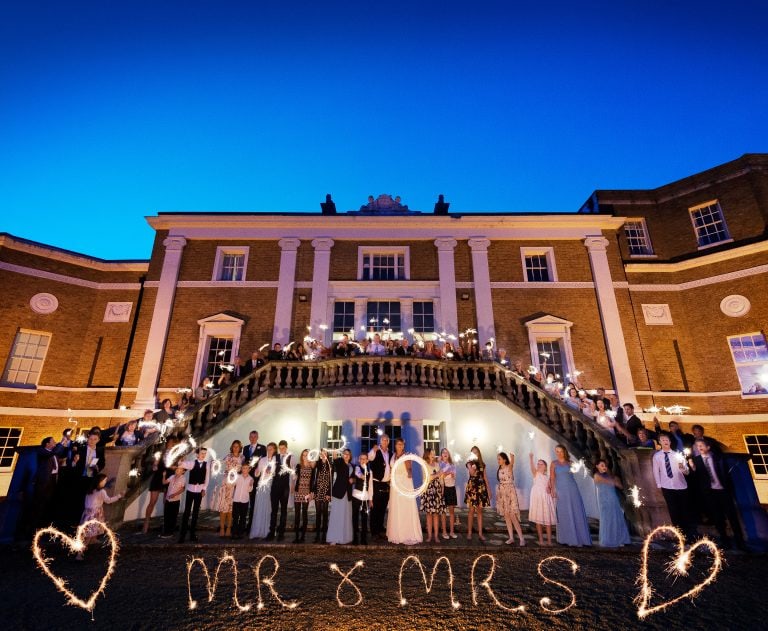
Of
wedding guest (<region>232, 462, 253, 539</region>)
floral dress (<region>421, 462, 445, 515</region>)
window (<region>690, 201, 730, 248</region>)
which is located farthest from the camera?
window (<region>690, 201, 730, 248</region>)

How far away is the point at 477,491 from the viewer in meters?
7.52

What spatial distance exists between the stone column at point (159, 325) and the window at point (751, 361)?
21.2 m

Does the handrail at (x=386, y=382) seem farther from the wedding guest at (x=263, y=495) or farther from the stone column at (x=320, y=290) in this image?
the stone column at (x=320, y=290)

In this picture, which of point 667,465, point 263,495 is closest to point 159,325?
point 263,495

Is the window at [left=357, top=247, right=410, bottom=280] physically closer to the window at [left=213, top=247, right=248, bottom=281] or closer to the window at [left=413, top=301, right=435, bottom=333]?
the window at [left=413, top=301, right=435, bottom=333]

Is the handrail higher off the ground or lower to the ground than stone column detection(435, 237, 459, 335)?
lower

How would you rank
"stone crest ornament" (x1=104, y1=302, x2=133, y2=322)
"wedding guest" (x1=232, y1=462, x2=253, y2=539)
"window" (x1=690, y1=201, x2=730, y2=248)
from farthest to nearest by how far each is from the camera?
"window" (x1=690, y1=201, x2=730, y2=248)
"stone crest ornament" (x1=104, y1=302, x2=133, y2=322)
"wedding guest" (x1=232, y1=462, x2=253, y2=539)

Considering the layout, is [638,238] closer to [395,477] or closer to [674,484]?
[674,484]

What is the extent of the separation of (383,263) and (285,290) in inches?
167

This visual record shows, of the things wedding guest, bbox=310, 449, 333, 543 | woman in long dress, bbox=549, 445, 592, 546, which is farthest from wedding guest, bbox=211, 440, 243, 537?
woman in long dress, bbox=549, 445, 592, 546

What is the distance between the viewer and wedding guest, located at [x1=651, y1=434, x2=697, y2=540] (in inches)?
272

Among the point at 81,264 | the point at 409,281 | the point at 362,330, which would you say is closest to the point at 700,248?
the point at 409,281

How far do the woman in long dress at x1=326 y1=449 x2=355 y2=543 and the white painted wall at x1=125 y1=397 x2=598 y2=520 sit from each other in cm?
308

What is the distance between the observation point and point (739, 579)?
5.39 meters
